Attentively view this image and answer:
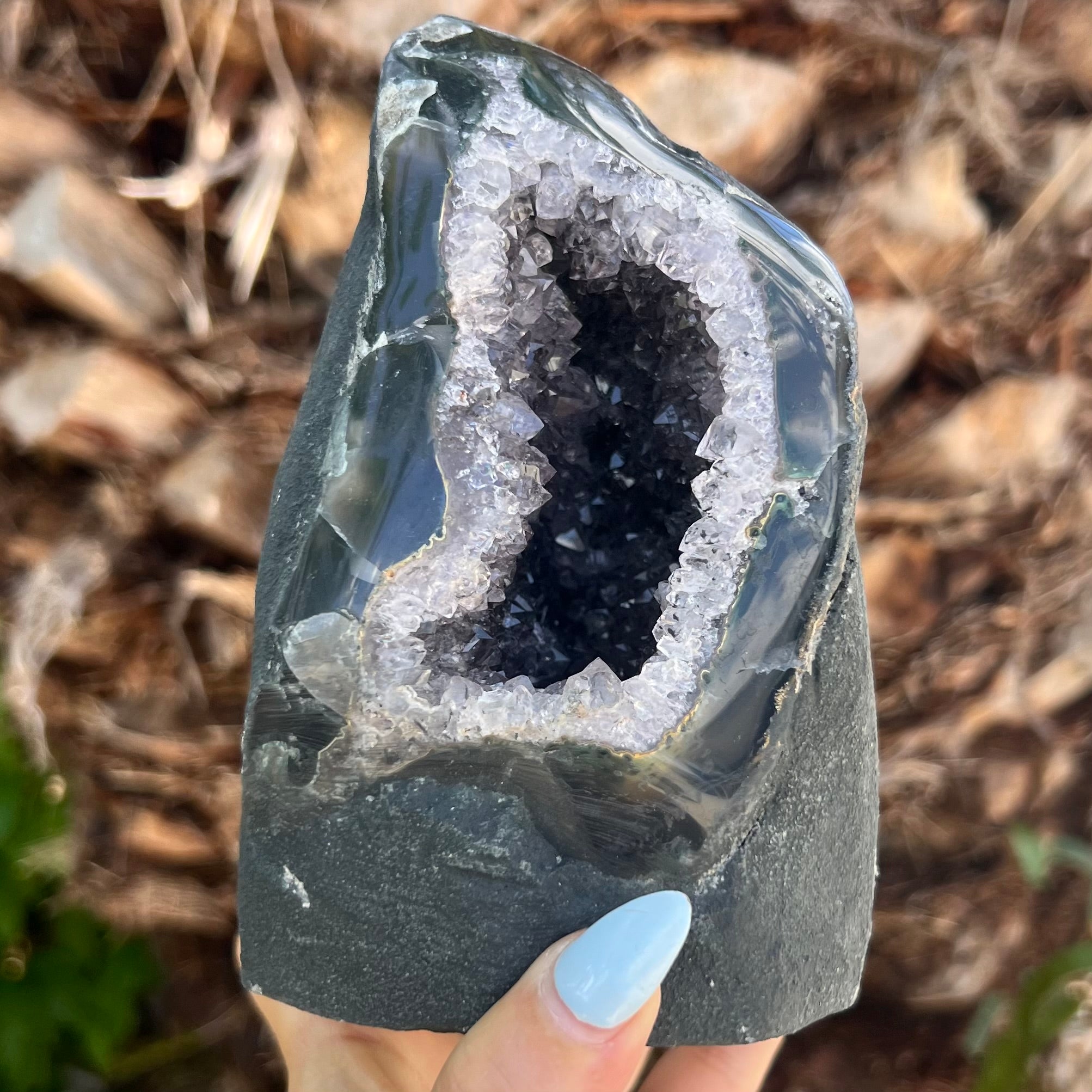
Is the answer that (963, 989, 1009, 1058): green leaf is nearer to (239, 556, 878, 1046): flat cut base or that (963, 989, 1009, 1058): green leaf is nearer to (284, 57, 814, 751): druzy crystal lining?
(239, 556, 878, 1046): flat cut base

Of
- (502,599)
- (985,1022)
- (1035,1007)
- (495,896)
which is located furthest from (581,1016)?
(985,1022)

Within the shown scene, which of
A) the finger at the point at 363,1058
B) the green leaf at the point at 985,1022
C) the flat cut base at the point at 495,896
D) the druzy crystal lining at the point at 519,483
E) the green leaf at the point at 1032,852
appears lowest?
the green leaf at the point at 985,1022

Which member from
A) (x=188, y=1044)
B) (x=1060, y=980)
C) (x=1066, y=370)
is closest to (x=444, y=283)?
(x=1066, y=370)

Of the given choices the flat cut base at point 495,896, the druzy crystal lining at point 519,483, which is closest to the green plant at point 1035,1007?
the flat cut base at point 495,896

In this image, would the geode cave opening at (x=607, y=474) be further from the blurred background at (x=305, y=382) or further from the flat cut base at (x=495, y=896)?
the blurred background at (x=305, y=382)

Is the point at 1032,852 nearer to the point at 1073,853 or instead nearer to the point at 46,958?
the point at 1073,853
